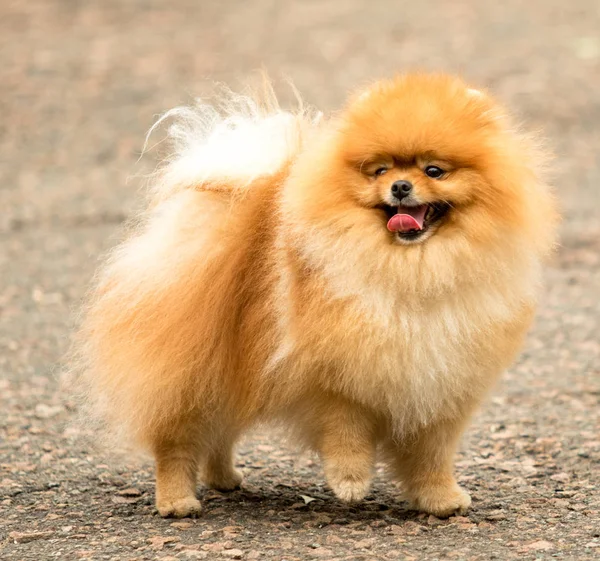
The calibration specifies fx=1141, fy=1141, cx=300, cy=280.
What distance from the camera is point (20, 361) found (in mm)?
6180

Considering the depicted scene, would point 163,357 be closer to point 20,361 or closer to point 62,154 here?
point 20,361

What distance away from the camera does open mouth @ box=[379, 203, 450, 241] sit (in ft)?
11.5

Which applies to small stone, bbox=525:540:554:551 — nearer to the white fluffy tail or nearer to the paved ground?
the paved ground

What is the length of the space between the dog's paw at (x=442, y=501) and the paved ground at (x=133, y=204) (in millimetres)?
43

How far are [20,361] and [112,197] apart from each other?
358 centimetres

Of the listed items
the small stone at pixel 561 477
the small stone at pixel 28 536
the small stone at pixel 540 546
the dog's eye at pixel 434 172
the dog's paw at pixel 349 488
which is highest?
the dog's eye at pixel 434 172

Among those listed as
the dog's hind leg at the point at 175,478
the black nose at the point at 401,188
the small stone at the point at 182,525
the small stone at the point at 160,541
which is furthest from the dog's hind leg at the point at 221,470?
the black nose at the point at 401,188

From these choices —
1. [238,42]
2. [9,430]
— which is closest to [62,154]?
[238,42]

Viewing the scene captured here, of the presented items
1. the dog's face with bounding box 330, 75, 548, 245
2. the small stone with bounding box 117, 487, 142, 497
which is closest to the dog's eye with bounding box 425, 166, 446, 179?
the dog's face with bounding box 330, 75, 548, 245

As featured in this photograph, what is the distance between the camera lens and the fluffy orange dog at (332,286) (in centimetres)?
356

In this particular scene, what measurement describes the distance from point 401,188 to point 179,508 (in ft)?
4.72

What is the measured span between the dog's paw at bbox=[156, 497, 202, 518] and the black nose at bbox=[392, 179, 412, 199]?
1.39 metres

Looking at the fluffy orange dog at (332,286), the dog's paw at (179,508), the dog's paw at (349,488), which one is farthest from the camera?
the dog's paw at (179,508)

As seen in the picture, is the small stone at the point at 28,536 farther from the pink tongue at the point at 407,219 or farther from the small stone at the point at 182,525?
the pink tongue at the point at 407,219
